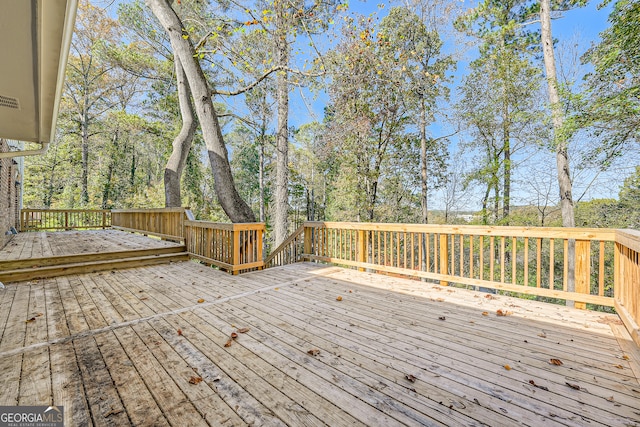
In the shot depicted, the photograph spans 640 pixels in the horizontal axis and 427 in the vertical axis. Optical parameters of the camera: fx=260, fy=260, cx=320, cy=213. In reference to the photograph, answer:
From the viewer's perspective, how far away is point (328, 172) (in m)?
18.1

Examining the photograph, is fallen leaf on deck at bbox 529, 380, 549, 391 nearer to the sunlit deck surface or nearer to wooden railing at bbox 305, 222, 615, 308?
wooden railing at bbox 305, 222, 615, 308

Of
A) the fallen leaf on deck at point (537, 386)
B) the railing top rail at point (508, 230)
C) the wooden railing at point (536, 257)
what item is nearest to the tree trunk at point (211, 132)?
the wooden railing at point (536, 257)

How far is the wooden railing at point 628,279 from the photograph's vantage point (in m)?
2.16

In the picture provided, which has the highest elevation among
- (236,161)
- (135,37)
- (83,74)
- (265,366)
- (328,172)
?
(135,37)

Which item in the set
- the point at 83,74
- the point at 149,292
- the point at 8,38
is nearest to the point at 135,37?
the point at 83,74

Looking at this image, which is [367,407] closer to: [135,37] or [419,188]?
[419,188]

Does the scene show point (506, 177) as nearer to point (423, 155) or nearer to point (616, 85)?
point (423, 155)

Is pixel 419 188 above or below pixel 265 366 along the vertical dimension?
above

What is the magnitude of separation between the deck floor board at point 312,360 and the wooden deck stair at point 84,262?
26.3 inches

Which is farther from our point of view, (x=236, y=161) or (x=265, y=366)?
(x=236, y=161)

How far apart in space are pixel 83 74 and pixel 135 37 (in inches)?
161

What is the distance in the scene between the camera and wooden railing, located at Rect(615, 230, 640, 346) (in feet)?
7.07

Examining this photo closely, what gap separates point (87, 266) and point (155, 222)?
3377 mm

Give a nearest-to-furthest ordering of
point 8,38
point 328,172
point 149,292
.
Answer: point 8,38
point 149,292
point 328,172
